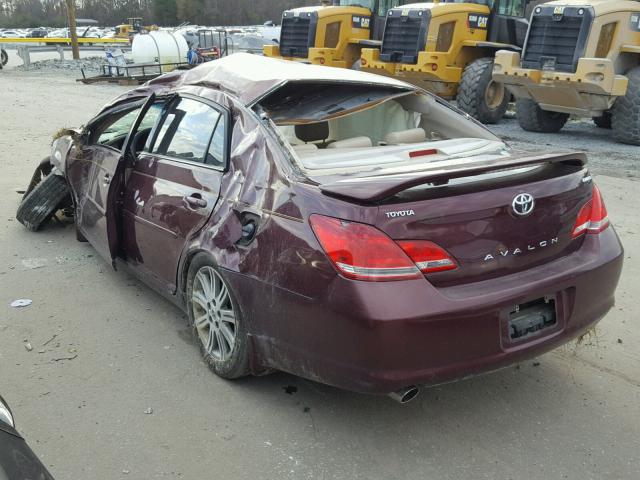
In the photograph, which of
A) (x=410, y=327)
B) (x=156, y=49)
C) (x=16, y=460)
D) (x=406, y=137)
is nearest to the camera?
(x=16, y=460)

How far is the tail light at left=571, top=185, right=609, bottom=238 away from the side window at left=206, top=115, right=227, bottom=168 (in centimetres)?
181

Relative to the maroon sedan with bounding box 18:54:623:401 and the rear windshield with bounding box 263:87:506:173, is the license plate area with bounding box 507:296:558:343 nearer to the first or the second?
the maroon sedan with bounding box 18:54:623:401

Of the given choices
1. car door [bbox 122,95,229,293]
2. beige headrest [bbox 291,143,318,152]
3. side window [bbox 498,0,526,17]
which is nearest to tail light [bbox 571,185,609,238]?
beige headrest [bbox 291,143,318,152]

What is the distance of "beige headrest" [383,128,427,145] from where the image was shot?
402cm

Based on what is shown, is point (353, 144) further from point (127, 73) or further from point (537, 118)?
point (127, 73)

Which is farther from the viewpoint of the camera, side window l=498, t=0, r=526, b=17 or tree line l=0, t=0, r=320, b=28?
tree line l=0, t=0, r=320, b=28

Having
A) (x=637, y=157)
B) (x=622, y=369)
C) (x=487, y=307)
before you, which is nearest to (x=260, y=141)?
(x=487, y=307)

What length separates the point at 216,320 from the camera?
3.36 m

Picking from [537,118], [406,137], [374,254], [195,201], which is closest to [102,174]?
[195,201]

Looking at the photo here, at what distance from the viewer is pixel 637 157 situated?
9.80 m

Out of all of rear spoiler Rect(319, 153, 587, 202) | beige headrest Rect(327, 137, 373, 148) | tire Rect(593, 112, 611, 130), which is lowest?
tire Rect(593, 112, 611, 130)

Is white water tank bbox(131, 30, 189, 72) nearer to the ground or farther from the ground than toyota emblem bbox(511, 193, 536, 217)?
nearer to the ground

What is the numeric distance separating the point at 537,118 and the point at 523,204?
1036 centimetres

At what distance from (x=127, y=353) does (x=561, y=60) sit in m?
9.57
